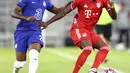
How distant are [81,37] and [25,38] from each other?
116cm

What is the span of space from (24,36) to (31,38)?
0.72ft

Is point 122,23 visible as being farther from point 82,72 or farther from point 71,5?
point 71,5

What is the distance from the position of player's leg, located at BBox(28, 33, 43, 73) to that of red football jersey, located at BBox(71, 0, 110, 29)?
1011 mm

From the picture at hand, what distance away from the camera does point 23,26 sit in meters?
12.3

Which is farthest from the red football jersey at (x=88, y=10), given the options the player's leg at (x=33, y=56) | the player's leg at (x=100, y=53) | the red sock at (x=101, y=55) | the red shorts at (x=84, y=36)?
the player's leg at (x=33, y=56)

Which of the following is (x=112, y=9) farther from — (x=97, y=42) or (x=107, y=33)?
(x=107, y=33)

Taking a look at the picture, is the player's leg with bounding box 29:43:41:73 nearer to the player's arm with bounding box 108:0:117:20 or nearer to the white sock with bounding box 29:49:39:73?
the white sock with bounding box 29:49:39:73

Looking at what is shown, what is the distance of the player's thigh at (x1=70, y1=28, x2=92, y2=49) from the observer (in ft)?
40.3

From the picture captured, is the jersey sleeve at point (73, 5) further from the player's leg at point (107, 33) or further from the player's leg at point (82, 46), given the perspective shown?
the player's leg at point (107, 33)

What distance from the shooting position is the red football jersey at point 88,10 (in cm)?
1241

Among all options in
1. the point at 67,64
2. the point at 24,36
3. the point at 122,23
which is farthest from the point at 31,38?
the point at 122,23

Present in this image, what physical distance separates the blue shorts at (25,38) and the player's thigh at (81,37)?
794 millimetres

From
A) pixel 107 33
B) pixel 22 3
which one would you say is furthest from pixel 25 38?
pixel 107 33

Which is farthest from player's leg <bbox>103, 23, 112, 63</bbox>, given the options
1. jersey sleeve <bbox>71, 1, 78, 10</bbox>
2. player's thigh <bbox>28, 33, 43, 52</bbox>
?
player's thigh <bbox>28, 33, 43, 52</bbox>
